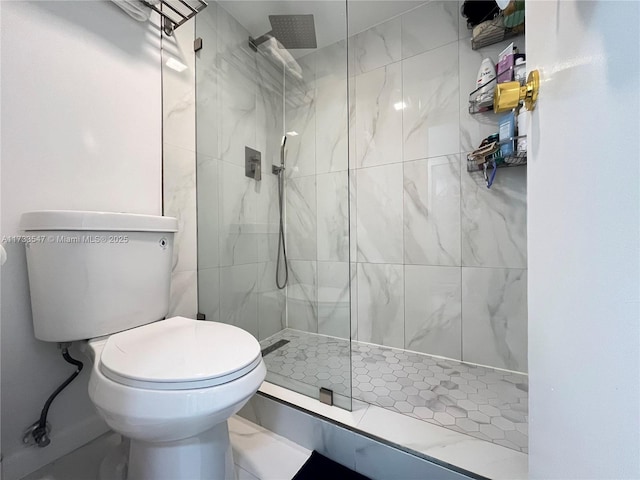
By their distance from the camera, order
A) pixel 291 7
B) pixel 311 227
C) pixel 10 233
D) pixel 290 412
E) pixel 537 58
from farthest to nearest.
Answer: pixel 311 227 → pixel 291 7 → pixel 290 412 → pixel 10 233 → pixel 537 58

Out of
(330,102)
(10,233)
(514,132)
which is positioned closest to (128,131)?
(10,233)

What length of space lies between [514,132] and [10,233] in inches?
73.0

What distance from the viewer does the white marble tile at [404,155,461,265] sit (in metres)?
1.40

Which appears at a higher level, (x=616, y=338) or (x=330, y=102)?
(x=330, y=102)

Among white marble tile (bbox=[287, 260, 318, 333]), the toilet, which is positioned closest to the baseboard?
the toilet

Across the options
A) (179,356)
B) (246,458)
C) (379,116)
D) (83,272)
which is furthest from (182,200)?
(379,116)

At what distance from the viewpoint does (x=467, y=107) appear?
135 cm

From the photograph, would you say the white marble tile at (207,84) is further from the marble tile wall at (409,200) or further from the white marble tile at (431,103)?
the white marble tile at (431,103)

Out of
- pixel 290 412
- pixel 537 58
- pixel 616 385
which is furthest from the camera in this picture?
pixel 290 412

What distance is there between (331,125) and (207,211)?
850 mm

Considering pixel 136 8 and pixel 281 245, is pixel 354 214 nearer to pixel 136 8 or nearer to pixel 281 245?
pixel 281 245

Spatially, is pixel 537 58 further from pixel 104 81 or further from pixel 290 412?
pixel 104 81

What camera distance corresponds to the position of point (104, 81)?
38.9 inches

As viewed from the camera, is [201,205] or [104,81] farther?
[201,205]
